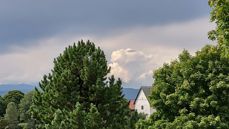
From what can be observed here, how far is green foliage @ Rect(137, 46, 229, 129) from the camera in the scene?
27.5m

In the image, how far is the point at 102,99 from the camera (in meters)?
22.9

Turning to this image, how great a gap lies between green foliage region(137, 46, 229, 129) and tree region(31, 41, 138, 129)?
19.4ft

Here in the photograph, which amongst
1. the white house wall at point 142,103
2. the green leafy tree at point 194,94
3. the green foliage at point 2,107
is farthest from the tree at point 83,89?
the green foliage at point 2,107

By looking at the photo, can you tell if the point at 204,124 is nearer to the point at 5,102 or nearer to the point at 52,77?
the point at 52,77

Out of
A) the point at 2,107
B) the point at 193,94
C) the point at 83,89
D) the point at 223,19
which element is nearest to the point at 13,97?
the point at 2,107

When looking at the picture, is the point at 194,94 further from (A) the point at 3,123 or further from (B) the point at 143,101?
(A) the point at 3,123

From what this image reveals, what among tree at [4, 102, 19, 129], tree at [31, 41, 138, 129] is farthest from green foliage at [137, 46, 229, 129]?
tree at [4, 102, 19, 129]

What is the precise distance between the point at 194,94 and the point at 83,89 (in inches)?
345

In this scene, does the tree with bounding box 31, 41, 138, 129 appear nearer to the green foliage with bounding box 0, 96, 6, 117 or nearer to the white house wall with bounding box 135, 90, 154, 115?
the white house wall with bounding box 135, 90, 154, 115

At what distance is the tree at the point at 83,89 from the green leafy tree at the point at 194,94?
5.87 meters

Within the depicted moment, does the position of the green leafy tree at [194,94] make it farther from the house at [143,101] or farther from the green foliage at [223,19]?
the house at [143,101]

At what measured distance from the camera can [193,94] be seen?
28453mm

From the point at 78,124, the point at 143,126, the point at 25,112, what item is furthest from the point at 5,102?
the point at 78,124

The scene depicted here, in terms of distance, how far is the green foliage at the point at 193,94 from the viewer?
27.5 metres
